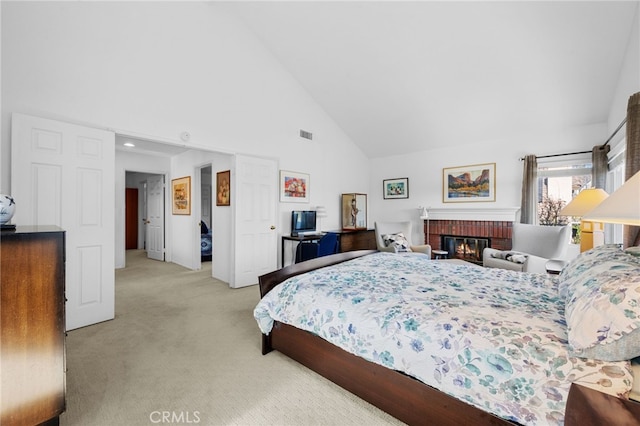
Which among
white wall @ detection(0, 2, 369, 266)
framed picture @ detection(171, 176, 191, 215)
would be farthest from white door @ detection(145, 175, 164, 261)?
white wall @ detection(0, 2, 369, 266)

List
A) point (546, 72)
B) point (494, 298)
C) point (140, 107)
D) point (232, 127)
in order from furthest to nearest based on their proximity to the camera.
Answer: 1. point (232, 127)
2. point (546, 72)
3. point (140, 107)
4. point (494, 298)

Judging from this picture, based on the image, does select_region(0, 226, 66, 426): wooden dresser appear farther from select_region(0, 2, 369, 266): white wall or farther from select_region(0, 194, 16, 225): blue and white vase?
select_region(0, 2, 369, 266): white wall

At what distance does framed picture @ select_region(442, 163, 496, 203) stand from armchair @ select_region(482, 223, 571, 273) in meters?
1.10

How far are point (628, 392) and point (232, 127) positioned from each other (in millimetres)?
4355

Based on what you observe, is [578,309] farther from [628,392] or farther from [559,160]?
[559,160]

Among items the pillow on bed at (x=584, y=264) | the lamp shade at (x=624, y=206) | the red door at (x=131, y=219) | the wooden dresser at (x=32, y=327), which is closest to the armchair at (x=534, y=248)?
the pillow on bed at (x=584, y=264)

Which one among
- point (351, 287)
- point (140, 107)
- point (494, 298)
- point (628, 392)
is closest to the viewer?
point (628, 392)

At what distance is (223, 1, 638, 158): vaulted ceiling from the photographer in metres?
3.02

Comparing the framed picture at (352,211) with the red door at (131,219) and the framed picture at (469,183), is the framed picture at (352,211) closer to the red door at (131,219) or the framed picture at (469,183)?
the framed picture at (469,183)

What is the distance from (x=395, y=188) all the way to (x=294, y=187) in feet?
8.34

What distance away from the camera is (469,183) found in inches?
208

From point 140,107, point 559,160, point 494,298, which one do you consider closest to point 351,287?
point 494,298

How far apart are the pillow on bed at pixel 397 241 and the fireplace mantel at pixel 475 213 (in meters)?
1.27

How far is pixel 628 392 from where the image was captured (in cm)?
93
